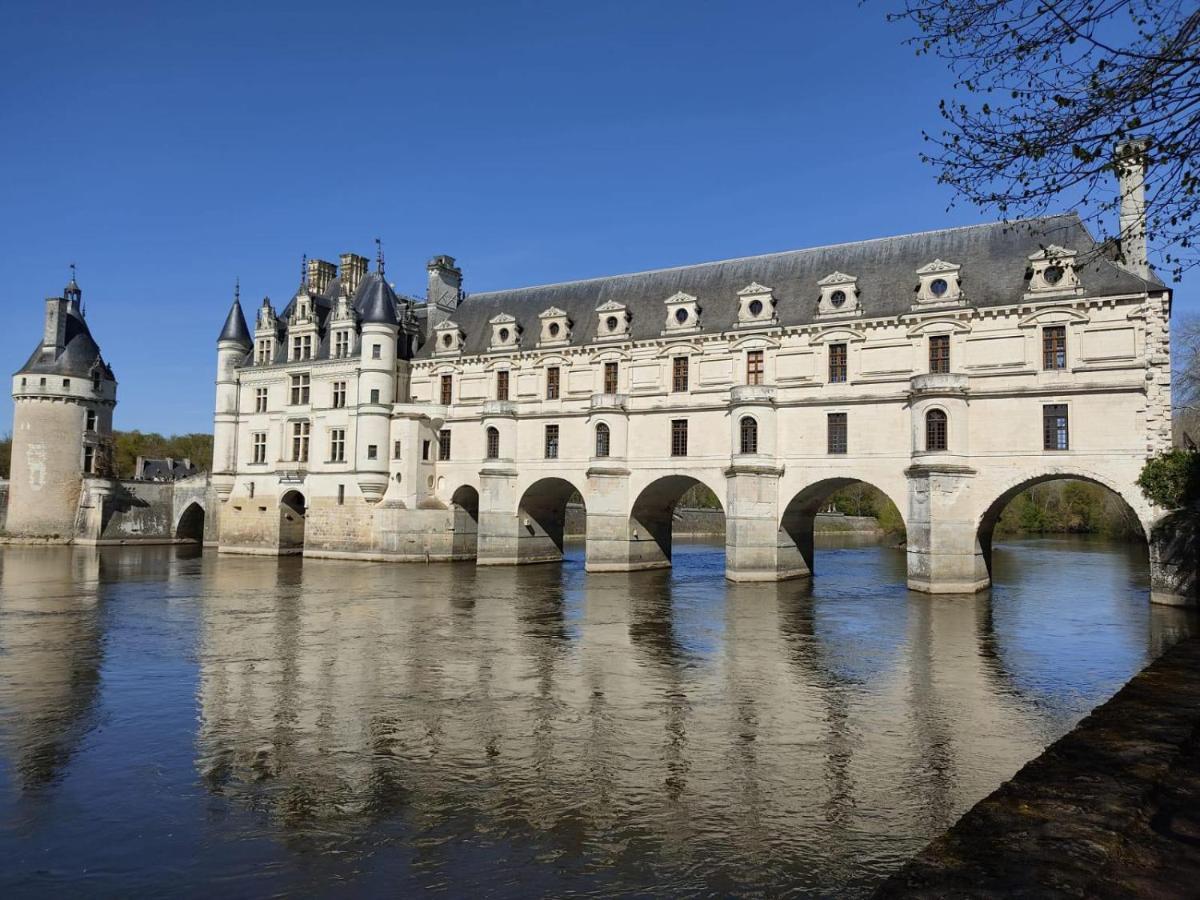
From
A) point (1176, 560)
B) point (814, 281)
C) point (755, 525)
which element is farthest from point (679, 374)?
point (1176, 560)

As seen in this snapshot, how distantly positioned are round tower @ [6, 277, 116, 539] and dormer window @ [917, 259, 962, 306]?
51.7 meters

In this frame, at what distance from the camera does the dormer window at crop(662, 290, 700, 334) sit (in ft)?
119

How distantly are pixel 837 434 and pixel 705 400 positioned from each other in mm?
5564

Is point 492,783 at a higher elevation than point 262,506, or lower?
lower

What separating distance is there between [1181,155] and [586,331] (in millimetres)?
32697

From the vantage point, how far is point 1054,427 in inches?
1120

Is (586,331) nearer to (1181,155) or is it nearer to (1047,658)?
(1047,658)

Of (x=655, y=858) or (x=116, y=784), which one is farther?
(x=116, y=784)

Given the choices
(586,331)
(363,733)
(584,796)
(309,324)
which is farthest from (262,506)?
(584,796)

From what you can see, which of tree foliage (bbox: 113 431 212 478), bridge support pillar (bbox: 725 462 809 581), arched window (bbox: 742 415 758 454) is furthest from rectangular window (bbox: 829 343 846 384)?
tree foliage (bbox: 113 431 212 478)

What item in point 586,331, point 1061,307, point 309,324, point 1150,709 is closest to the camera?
point 1150,709

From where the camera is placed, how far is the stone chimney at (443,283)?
4666cm

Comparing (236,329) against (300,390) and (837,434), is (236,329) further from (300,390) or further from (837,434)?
(837,434)

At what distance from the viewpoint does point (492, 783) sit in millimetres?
9703
